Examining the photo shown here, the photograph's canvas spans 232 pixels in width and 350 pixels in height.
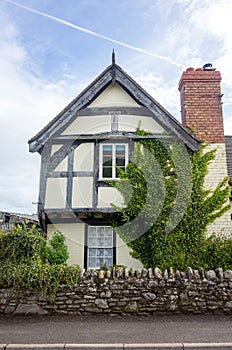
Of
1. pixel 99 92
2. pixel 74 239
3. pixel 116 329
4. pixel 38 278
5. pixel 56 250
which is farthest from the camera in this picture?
pixel 99 92

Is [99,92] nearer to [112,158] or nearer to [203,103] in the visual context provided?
[112,158]

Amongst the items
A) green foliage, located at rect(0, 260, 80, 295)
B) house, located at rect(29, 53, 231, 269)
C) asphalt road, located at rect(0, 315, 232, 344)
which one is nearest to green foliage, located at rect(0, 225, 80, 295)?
green foliage, located at rect(0, 260, 80, 295)

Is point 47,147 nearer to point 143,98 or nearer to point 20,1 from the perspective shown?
point 143,98

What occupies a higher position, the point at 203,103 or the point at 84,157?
the point at 203,103

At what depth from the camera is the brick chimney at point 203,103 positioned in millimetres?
11078

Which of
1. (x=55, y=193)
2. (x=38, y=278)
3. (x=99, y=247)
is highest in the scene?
(x=55, y=193)

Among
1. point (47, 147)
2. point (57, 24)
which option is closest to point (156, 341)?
point (47, 147)

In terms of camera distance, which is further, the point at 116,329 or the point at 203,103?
the point at 203,103

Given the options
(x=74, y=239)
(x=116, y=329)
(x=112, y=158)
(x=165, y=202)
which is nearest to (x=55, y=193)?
(x=74, y=239)

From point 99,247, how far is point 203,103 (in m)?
6.20

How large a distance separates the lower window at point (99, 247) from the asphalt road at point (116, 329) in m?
3.56

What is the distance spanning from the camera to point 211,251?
26.4 feet

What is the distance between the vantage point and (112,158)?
10.2 metres

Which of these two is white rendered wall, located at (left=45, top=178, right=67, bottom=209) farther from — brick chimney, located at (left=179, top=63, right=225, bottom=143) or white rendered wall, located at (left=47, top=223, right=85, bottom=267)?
brick chimney, located at (left=179, top=63, right=225, bottom=143)
